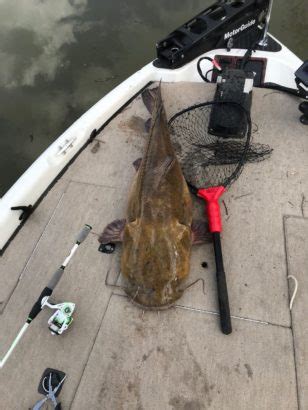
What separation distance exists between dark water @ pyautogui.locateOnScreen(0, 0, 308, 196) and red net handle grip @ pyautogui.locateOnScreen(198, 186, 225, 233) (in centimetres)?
380

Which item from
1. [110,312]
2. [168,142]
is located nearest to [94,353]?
[110,312]

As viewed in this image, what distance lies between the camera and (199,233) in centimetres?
334

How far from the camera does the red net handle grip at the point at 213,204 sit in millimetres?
3316

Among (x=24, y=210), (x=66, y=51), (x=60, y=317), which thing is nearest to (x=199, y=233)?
(x=60, y=317)

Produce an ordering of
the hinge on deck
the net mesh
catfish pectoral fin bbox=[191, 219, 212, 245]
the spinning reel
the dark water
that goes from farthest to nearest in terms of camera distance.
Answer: the dark water
the net mesh
the hinge on deck
catfish pectoral fin bbox=[191, 219, 212, 245]
the spinning reel

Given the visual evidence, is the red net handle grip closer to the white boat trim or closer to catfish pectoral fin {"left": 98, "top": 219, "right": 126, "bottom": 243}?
catfish pectoral fin {"left": 98, "top": 219, "right": 126, "bottom": 243}

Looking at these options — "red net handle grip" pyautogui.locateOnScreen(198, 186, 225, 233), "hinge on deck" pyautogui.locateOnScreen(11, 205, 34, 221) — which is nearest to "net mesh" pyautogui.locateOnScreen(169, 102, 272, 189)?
"red net handle grip" pyautogui.locateOnScreen(198, 186, 225, 233)

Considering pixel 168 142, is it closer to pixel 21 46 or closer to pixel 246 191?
pixel 246 191

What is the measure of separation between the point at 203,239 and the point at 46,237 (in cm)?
160

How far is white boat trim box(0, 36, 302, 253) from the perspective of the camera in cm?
360

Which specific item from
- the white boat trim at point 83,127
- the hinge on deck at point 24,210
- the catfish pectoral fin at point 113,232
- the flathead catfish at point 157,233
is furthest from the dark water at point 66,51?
the flathead catfish at point 157,233

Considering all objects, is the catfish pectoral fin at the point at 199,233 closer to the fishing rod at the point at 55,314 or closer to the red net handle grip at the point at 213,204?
the red net handle grip at the point at 213,204

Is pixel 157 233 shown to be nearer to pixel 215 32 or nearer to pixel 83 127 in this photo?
pixel 83 127

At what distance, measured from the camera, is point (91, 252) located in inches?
135
